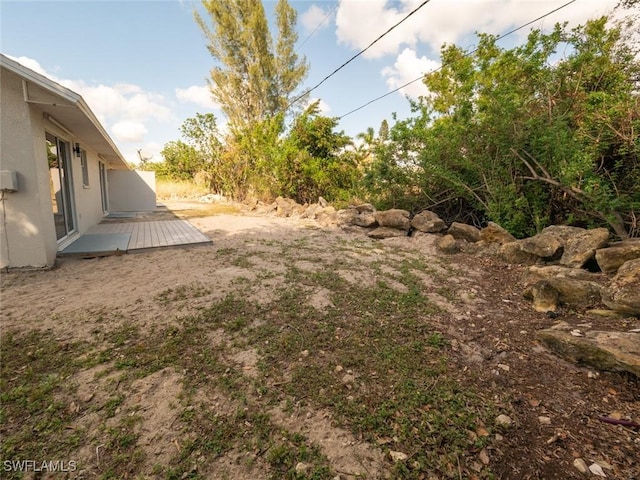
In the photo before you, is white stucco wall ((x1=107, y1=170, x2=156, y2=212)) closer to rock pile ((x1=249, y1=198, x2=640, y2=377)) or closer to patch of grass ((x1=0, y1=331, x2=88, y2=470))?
rock pile ((x1=249, y1=198, x2=640, y2=377))

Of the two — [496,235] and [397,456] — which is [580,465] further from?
[496,235]

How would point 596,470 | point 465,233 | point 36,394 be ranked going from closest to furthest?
point 596,470, point 36,394, point 465,233

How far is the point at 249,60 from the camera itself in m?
17.8

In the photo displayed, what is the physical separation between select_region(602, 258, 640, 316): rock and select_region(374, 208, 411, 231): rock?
392 cm

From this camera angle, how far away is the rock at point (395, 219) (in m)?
6.49

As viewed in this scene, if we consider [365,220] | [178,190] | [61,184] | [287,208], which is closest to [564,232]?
[365,220]

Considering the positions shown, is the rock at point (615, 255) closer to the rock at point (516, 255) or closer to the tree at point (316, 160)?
the rock at point (516, 255)

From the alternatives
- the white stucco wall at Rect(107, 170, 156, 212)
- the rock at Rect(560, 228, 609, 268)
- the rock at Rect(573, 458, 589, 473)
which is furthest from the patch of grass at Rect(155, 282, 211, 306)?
the white stucco wall at Rect(107, 170, 156, 212)

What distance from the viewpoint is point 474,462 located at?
1354 mm

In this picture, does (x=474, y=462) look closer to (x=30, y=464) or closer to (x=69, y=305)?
(x=30, y=464)

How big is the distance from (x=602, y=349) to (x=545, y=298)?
3.65 feet

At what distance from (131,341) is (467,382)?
2456 mm

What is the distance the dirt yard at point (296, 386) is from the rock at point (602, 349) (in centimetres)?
8

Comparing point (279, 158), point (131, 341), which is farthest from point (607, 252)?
point (279, 158)
